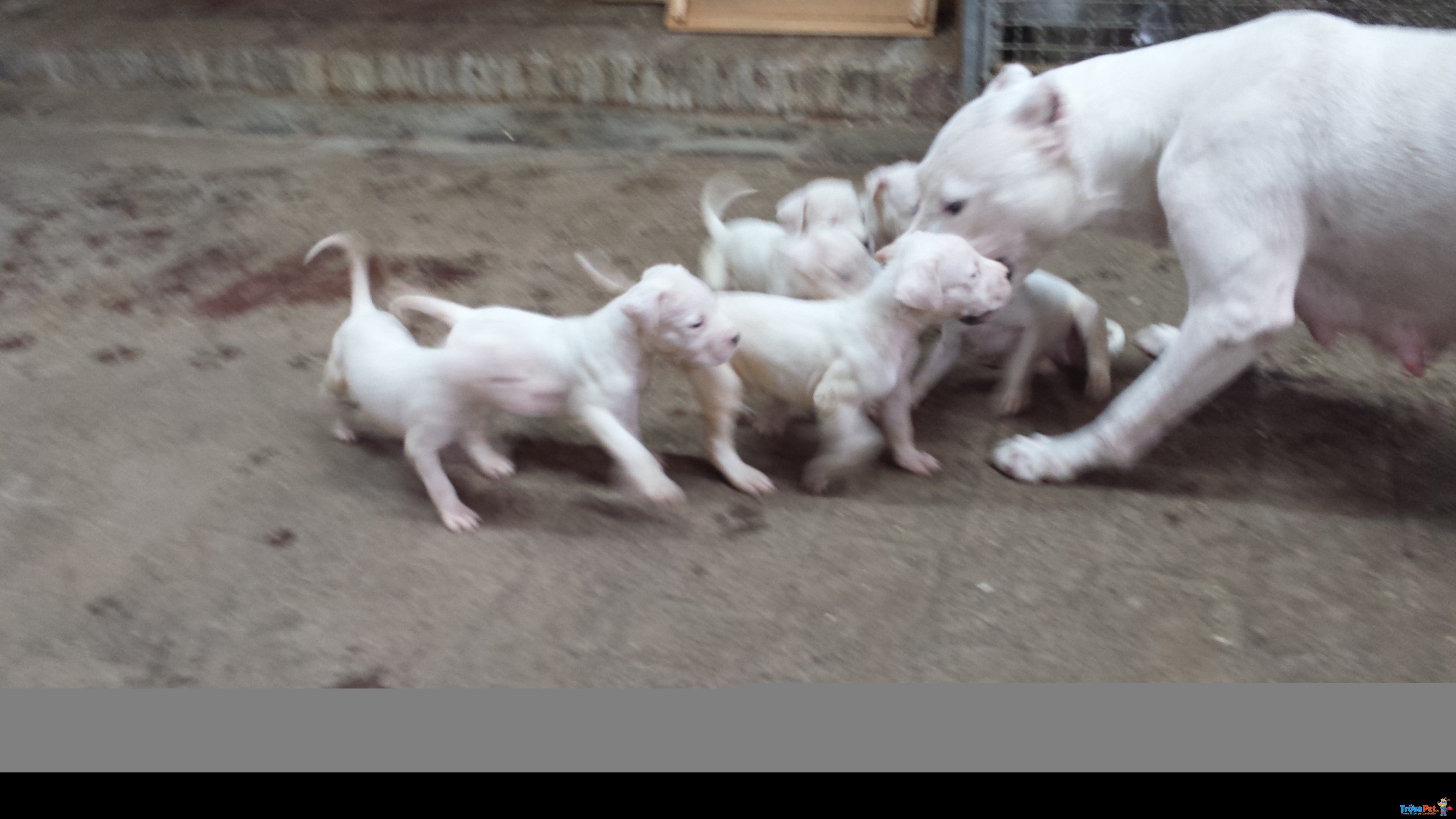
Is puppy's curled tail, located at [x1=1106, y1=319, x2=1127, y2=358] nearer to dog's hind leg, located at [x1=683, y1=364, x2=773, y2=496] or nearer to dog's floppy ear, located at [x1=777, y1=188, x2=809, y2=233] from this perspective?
dog's floppy ear, located at [x1=777, y1=188, x2=809, y2=233]

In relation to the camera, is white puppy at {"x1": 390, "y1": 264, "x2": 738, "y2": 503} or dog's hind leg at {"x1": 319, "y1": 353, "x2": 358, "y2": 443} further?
dog's hind leg at {"x1": 319, "y1": 353, "x2": 358, "y2": 443}

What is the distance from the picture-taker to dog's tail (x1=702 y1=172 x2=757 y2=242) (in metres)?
3.60

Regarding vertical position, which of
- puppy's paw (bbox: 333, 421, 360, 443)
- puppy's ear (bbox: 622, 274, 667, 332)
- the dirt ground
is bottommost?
the dirt ground

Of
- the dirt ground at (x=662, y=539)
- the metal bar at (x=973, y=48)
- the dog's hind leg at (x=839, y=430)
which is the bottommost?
the dirt ground at (x=662, y=539)

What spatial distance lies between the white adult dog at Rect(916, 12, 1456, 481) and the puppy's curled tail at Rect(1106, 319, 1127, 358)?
56 centimetres

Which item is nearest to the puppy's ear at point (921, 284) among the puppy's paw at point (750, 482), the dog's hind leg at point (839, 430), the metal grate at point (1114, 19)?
the dog's hind leg at point (839, 430)

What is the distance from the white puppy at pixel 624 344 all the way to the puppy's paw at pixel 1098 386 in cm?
119

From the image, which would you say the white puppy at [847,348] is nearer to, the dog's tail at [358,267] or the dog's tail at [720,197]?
the dog's tail at [720,197]

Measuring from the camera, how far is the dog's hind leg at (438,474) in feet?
9.00

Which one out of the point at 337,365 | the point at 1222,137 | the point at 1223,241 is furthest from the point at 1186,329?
the point at 337,365

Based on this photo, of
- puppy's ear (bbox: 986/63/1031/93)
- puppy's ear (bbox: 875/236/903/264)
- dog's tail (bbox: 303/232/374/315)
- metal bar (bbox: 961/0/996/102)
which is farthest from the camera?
metal bar (bbox: 961/0/996/102)

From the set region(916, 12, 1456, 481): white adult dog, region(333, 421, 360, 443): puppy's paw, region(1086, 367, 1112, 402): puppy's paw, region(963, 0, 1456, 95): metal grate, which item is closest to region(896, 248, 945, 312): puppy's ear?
region(916, 12, 1456, 481): white adult dog

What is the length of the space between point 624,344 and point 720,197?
2090mm

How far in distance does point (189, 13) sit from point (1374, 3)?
603cm
